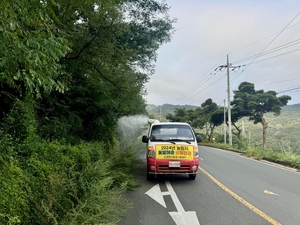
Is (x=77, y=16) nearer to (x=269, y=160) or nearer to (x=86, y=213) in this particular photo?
(x=86, y=213)

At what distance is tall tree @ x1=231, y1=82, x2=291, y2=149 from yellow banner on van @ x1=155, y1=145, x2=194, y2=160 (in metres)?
28.8

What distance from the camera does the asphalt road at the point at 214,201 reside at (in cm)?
544

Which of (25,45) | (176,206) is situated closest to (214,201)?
(176,206)

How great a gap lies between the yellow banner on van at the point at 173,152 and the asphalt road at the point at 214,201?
88cm

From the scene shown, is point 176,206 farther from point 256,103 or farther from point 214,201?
point 256,103

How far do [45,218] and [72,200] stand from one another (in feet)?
3.26

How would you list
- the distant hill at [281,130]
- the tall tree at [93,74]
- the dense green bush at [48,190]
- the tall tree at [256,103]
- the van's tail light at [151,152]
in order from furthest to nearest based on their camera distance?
the distant hill at [281,130]
the tall tree at [256,103]
the van's tail light at [151,152]
the tall tree at [93,74]
the dense green bush at [48,190]

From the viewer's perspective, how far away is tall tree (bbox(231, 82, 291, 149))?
120 feet

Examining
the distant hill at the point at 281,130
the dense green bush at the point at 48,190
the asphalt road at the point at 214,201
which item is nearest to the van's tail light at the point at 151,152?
the asphalt road at the point at 214,201

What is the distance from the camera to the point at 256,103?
121 ft

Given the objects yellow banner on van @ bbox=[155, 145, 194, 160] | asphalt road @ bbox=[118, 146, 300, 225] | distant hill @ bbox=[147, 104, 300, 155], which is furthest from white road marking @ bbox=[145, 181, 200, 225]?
distant hill @ bbox=[147, 104, 300, 155]

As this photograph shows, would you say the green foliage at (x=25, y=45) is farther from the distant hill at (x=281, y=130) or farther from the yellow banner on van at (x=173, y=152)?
the distant hill at (x=281, y=130)

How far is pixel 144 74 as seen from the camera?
635 inches

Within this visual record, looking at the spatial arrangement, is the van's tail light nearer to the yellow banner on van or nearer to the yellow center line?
the yellow banner on van
